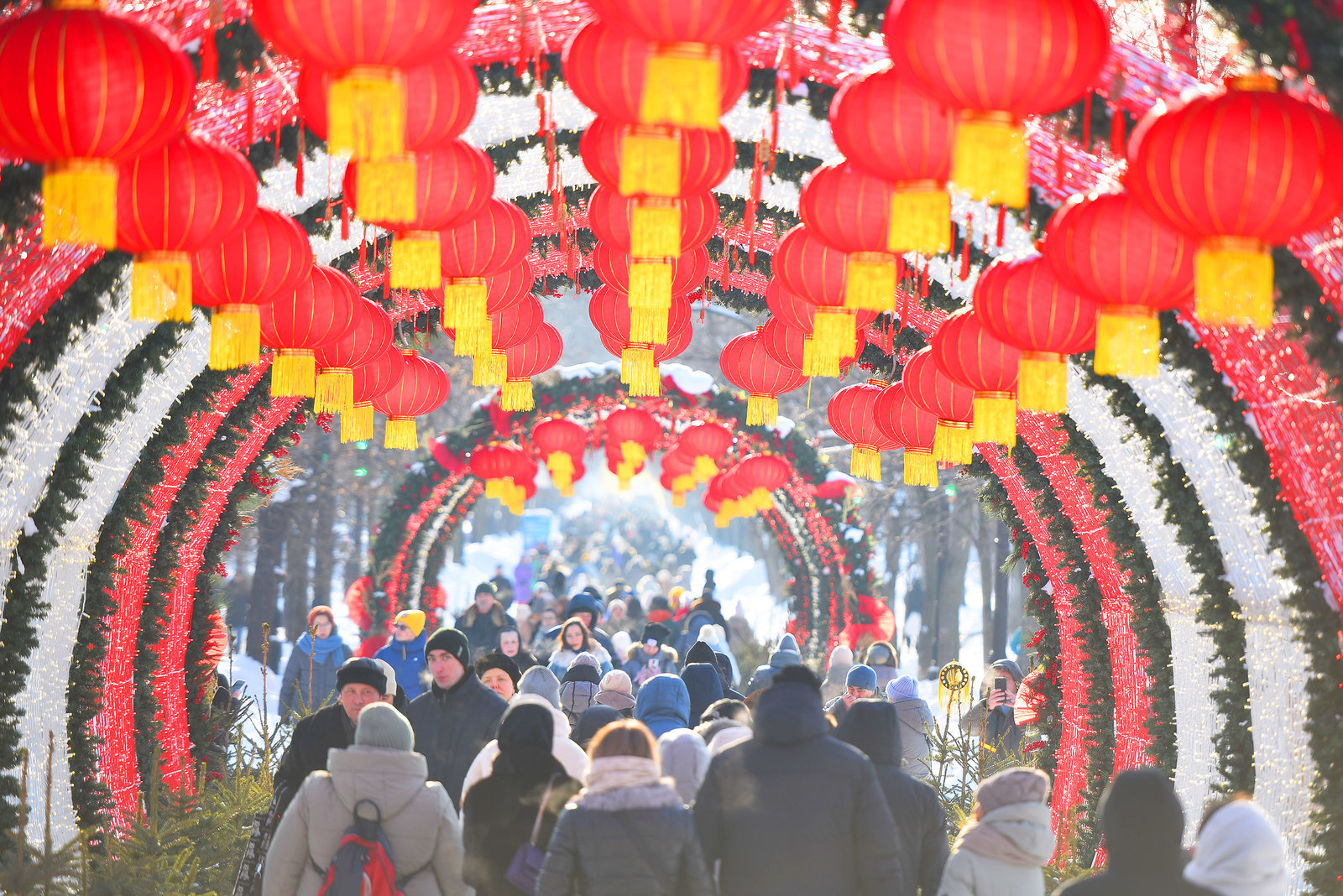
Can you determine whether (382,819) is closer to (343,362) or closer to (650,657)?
(343,362)

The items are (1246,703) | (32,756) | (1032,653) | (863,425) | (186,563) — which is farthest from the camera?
(1032,653)

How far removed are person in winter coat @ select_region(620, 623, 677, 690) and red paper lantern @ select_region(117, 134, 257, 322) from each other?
7.47m

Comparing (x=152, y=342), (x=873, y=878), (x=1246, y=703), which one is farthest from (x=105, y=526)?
(x=1246, y=703)

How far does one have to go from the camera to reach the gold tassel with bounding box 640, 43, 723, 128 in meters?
4.21

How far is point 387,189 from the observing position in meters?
4.84

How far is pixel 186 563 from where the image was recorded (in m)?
11.3

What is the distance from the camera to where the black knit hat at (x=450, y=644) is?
7492 mm

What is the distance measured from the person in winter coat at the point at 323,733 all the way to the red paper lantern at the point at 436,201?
190 cm

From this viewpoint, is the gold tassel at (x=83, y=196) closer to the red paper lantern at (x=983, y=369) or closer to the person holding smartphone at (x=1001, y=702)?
the red paper lantern at (x=983, y=369)

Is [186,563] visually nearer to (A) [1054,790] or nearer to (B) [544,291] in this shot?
(B) [544,291]

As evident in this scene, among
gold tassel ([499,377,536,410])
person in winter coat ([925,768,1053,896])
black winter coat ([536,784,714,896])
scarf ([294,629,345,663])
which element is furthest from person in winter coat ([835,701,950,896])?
scarf ([294,629,345,663])

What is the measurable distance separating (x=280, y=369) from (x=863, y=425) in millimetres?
4739

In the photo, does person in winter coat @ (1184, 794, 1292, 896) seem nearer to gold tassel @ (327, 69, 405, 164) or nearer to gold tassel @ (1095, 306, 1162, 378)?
gold tassel @ (1095, 306, 1162, 378)

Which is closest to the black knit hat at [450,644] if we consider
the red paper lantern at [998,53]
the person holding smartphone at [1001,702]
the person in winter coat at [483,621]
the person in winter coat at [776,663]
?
the person in winter coat at [776,663]
